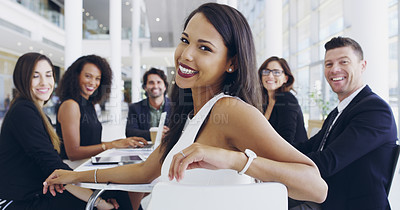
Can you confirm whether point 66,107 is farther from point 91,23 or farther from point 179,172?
point 91,23

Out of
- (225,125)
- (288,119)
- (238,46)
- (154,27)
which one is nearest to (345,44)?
(288,119)

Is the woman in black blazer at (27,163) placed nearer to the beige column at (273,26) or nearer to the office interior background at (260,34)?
the office interior background at (260,34)

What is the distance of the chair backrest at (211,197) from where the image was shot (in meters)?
0.66

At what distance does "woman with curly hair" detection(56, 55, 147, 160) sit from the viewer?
2.33 meters

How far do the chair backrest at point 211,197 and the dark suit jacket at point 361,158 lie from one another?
0.87m

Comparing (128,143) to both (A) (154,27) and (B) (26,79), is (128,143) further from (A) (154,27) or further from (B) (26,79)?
(A) (154,27)

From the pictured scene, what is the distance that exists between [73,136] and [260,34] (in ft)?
32.2

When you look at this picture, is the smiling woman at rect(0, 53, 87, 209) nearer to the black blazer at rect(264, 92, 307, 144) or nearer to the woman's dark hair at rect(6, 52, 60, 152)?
the woman's dark hair at rect(6, 52, 60, 152)

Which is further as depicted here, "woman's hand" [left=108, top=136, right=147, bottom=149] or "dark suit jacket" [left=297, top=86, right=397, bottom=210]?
"woman's hand" [left=108, top=136, right=147, bottom=149]

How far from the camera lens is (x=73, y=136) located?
2305 mm

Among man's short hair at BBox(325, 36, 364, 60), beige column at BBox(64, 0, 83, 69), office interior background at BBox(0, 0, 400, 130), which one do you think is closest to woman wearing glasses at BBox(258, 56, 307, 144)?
office interior background at BBox(0, 0, 400, 130)

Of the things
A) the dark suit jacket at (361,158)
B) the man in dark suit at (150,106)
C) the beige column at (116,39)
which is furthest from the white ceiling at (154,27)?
the dark suit jacket at (361,158)

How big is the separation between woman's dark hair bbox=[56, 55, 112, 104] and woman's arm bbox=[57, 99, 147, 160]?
0.16 m

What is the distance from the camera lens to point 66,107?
238 cm
